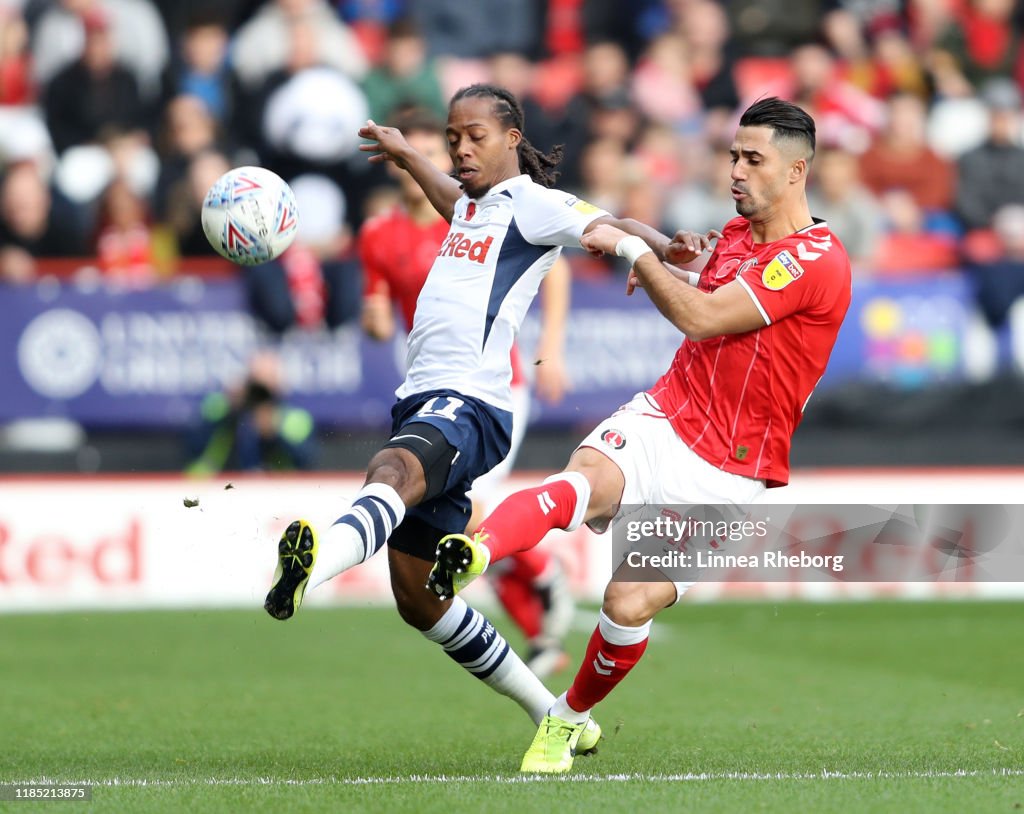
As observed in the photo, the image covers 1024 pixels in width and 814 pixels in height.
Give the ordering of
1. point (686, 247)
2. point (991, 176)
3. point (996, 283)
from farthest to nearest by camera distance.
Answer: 1. point (991, 176)
2. point (996, 283)
3. point (686, 247)

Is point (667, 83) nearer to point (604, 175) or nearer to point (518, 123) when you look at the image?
point (604, 175)

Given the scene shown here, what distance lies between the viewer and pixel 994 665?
31.4ft

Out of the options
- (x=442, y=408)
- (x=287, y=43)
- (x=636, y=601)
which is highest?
(x=287, y=43)

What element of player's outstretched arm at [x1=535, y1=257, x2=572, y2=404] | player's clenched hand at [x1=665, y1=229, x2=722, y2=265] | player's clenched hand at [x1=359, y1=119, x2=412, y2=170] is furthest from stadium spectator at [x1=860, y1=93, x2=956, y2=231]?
player's clenched hand at [x1=665, y1=229, x2=722, y2=265]

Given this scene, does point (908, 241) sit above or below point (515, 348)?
above

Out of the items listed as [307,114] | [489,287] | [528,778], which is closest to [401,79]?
[307,114]

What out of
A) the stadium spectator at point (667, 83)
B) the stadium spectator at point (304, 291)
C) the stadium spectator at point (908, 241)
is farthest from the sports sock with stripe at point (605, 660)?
the stadium spectator at point (667, 83)

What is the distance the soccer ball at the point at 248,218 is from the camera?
6.35 m

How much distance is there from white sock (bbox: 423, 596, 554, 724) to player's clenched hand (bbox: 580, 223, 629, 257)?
142 cm

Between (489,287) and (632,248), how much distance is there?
691 millimetres

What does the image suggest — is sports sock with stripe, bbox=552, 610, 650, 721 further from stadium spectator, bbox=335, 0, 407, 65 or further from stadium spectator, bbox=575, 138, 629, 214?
stadium spectator, bbox=335, 0, 407, 65

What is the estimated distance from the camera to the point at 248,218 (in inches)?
250

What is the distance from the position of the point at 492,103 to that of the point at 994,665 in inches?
199

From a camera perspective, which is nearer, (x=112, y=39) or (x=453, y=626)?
(x=453, y=626)
